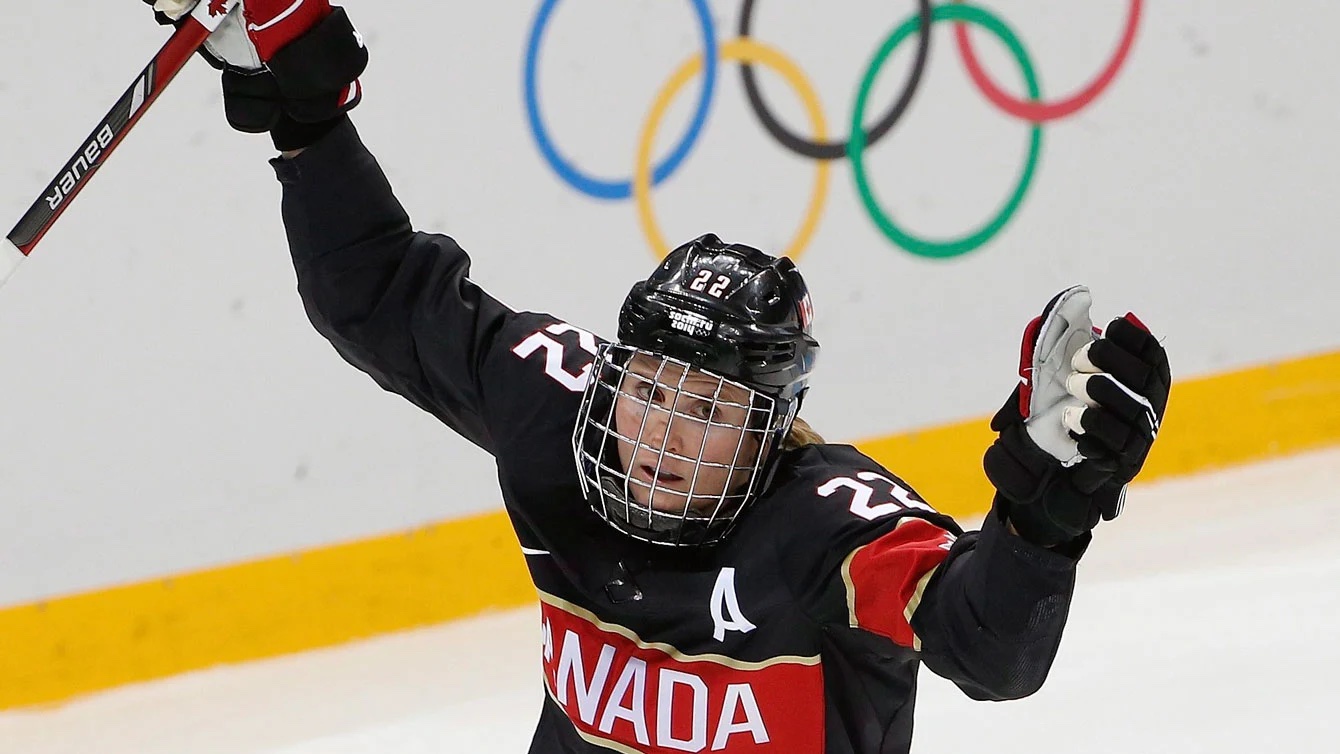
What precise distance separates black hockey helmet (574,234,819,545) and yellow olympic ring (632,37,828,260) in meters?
1.98

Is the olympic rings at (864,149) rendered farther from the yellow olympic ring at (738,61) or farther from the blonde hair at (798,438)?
the blonde hair at (798,438)

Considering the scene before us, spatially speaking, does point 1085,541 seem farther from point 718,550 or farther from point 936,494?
point 936,494

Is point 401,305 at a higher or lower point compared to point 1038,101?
lower

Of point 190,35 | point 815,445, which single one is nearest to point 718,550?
point 815,445

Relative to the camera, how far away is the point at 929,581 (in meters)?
1.73

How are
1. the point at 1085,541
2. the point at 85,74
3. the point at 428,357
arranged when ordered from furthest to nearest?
the point at 85,74 → the point at 428,357 → the point at 1085,541

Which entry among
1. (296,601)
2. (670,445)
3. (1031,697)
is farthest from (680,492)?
(296,601)

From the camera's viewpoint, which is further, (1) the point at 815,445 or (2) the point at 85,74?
(2) the point at 85,74

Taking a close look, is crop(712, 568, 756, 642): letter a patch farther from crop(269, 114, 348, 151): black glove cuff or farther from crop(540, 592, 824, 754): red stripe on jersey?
crop(269, 114, 348, 151): black glove cuff

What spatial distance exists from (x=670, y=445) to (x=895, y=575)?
31cm

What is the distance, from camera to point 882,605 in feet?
5.83

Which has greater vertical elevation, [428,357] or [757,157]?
[757,157]

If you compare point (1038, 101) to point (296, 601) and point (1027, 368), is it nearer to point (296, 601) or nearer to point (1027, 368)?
point (296, 601)

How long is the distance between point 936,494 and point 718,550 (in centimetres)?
265
